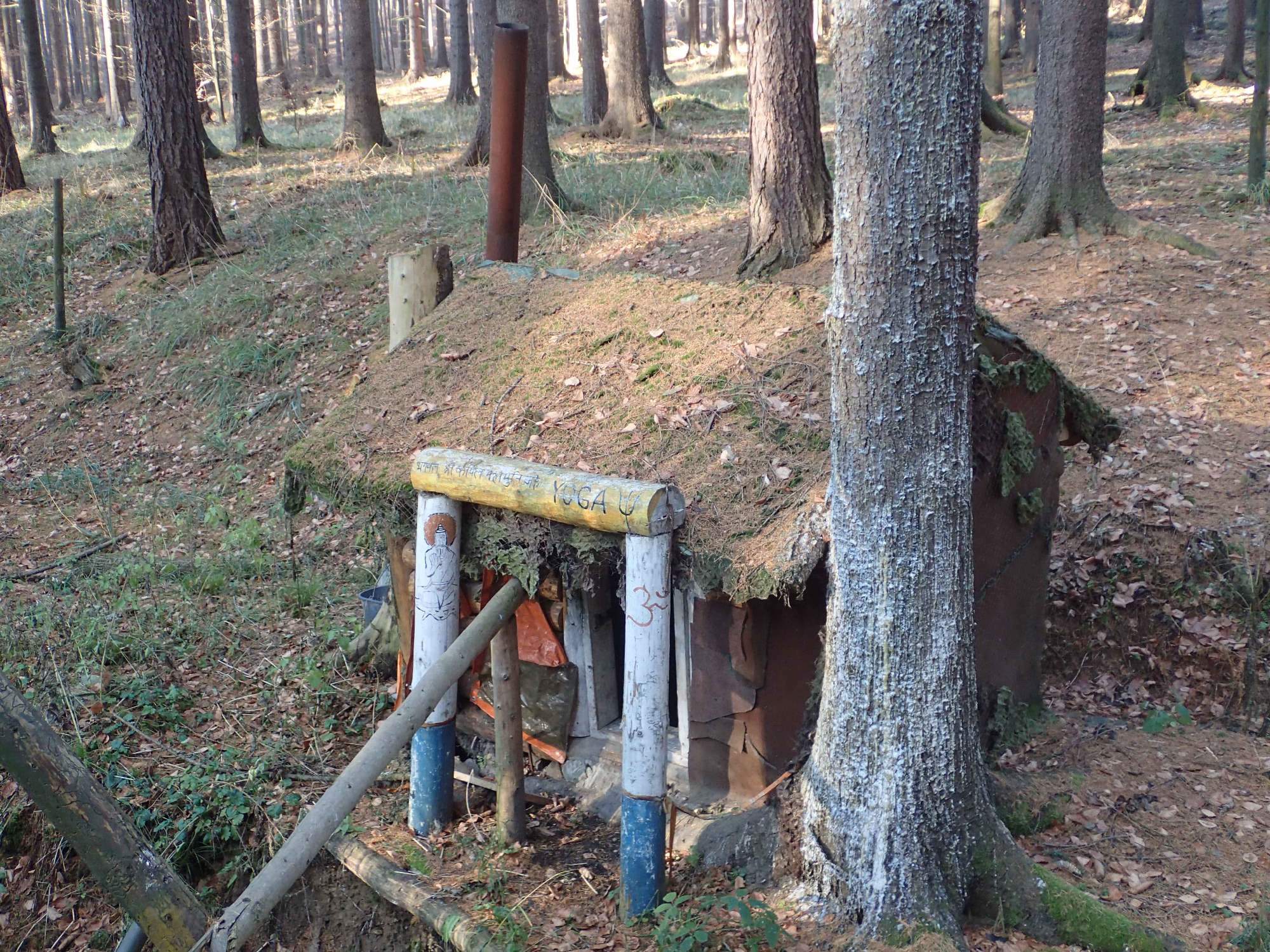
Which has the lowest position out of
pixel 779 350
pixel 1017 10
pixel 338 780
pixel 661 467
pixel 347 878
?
pixel 347 878

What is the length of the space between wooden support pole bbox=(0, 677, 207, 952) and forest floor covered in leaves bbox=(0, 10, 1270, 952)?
3.40 feet

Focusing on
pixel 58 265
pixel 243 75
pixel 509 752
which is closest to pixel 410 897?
pixel 509 752

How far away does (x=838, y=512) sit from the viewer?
3555 mm

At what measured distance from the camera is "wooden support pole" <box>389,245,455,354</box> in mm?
6035

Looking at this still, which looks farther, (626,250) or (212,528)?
(626,250)

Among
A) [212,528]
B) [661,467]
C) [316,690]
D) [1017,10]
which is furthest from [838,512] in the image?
[1017,10]

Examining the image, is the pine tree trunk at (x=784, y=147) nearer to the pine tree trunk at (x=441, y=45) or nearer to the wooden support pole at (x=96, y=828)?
the wooden support pole at (x=96, y=828)

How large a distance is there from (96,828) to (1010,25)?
29.7 metres

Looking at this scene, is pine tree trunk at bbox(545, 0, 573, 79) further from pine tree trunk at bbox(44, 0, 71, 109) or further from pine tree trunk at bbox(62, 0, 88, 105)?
pine tree trunk at bbox(62, 0, 88, 105)

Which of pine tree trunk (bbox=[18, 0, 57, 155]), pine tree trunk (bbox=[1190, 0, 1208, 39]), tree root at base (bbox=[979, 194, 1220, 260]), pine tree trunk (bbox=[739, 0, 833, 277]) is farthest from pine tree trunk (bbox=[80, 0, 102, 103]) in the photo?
tree root at base (bbox=[979, 194, 1220, 260])

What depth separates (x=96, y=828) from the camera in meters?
3.59

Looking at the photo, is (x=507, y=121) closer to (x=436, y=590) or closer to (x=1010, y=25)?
(x=436, y=590)

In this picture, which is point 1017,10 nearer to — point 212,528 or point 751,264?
point 751,264

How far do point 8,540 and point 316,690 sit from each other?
4.21 metres
